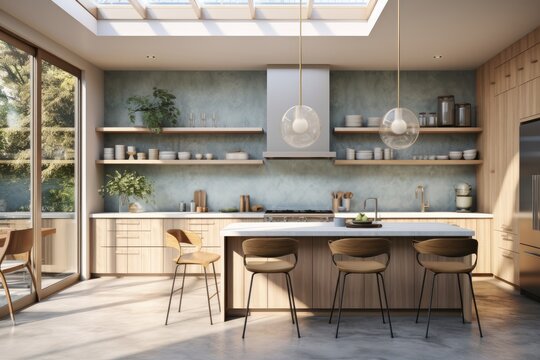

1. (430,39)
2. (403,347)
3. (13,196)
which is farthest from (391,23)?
(13,196)

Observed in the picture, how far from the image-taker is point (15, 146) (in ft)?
15.5

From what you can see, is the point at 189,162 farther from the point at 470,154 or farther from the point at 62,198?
the point at 470,154

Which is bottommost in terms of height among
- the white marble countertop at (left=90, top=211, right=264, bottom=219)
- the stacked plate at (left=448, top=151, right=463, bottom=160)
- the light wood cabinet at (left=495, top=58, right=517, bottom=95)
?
the white marble countertop at (left=90, top=211, right=264, bottom=219)

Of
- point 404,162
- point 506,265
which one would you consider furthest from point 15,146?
point 506,265

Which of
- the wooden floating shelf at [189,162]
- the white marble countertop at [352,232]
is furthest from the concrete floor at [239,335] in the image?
the wooden floating shelf at [189,162]

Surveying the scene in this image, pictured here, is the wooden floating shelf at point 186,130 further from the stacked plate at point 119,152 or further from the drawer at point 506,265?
the drawer at point 506,265

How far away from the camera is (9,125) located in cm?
464

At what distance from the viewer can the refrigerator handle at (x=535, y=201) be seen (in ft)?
16.5

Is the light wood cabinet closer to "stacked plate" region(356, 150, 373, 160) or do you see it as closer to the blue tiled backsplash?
the blue tiled backsplash

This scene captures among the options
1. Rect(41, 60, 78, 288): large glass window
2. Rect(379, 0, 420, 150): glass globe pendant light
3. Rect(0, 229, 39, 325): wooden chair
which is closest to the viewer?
Rect(379, 0, 420, 150): glass globe pendant light

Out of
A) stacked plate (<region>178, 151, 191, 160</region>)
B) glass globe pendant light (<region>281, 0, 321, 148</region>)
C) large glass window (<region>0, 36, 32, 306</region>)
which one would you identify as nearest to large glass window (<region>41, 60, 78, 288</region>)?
A: large glass window (<region>0, 36, 32, 306</region>)

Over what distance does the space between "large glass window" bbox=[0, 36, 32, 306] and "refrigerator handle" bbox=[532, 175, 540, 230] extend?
5336 mm

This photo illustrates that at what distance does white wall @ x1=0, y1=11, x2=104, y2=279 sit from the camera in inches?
248

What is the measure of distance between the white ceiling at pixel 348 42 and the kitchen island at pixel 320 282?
207 centimetres
